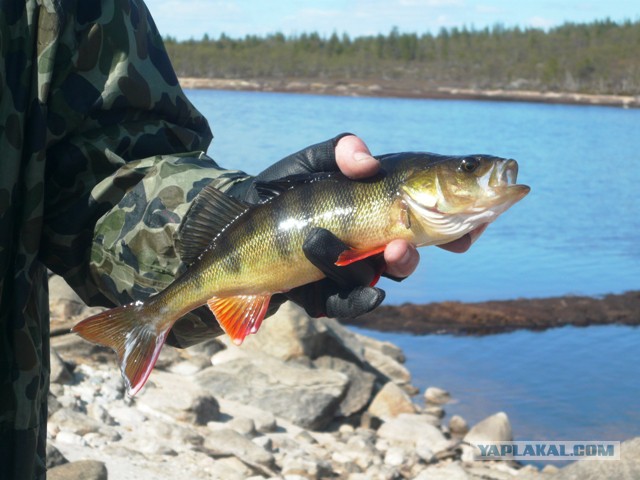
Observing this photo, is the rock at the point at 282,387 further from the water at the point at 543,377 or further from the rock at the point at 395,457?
the water at the point at 543,377

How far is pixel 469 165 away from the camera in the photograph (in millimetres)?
2324

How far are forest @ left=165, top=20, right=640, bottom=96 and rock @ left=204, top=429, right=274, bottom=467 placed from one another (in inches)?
3380

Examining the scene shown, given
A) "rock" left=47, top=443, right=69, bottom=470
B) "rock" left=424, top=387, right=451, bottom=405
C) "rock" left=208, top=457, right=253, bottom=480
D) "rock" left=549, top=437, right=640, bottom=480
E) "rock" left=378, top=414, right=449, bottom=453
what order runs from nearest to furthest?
1. "rock" left=47, top=443, right=69, bottom=470
2. "rock" left=549, top=437, right=640, bottom=480
3. "rock" left=208, top=457, right=253, bottom=480
4. "rock" left=378, top=414, right=449, bottom=453
5. "rock" left=424, top=387, right=451, bottom=405

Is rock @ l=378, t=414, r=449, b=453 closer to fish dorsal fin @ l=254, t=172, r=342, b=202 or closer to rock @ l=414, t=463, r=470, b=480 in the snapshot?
rock @ l=414, t=463, r=470, b=480

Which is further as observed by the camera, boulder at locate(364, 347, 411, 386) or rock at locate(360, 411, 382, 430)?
boulder at locate(364, 347, 411, 386)

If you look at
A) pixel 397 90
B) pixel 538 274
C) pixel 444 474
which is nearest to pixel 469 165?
pixel 444 474

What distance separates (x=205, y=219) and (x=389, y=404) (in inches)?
261

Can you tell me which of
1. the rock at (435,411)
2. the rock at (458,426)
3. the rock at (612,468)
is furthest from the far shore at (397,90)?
the rock at (612,468)

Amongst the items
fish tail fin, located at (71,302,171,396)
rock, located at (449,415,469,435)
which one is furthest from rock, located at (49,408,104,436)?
rock, located at (449,415,469,435)

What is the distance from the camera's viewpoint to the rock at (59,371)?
6148mm

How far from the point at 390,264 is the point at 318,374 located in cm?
594

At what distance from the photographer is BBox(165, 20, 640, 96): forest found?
92.8 meters

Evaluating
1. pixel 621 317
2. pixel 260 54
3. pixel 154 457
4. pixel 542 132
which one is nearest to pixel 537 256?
pixel 621 317

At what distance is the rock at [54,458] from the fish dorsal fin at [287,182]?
2.84 meters
